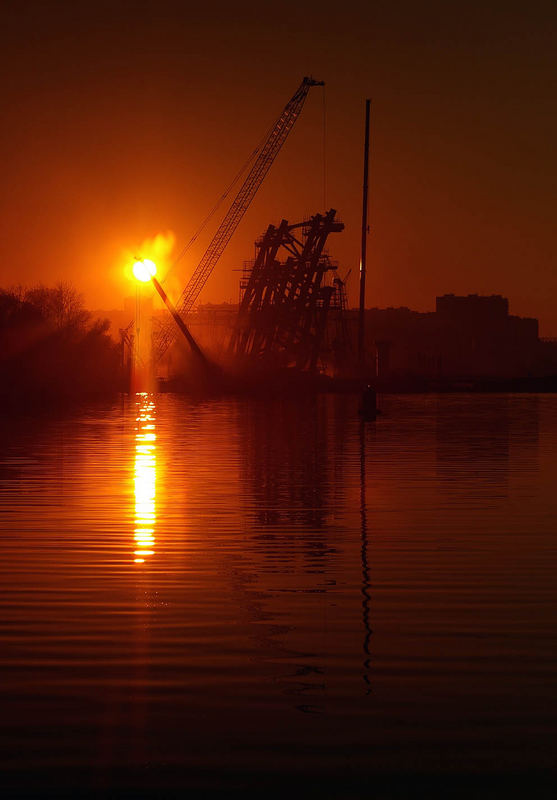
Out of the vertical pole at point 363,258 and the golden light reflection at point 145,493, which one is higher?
the vertical pole at point 363,258

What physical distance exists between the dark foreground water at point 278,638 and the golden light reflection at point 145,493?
8cm

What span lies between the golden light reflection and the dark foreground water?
8 cm

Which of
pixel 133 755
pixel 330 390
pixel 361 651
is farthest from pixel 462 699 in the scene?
pixel 330 390

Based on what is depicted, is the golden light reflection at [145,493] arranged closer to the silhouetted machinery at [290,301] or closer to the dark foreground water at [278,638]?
the dark foreground water at [278,638]

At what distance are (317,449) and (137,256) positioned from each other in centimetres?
8872

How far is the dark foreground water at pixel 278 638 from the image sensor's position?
643 centimetres

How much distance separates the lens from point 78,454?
30.6 meters

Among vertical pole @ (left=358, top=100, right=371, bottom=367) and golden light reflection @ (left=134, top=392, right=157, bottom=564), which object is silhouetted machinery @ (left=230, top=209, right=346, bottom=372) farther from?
golden light reflection @ (left=134, top=392, right=157, bottom=564)

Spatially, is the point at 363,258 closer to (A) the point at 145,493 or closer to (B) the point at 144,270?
(B) the point at 144,270

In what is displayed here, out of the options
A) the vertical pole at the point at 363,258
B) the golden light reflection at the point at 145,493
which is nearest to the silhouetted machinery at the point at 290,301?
the vertical pole at the point at 363,258

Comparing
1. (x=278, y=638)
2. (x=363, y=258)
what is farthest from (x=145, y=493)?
(x=363, y=258)

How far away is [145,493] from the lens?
2108cm

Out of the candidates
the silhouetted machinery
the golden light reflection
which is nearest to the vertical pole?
the silhouetted machinery

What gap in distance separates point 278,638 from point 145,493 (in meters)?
11.8
